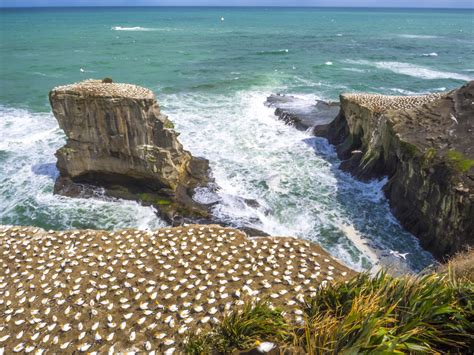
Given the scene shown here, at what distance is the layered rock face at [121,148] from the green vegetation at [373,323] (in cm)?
1259

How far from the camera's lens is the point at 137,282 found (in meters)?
12.0

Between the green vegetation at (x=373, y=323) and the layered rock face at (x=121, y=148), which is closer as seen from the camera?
the green vegetation at (x=373, y=323)

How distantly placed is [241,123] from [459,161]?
19955 millimetres

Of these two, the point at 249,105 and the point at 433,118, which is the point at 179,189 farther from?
the point at 249,105

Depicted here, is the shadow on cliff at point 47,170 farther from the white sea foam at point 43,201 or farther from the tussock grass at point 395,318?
the tussock grass at point 395,318

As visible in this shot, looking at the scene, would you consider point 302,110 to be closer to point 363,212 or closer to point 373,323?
point 363,212

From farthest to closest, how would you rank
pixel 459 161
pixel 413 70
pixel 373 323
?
pixel 413 70 → pixel 459 161 → pixel 373 323

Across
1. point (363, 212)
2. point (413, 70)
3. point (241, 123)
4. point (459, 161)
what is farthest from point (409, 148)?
point (413, 70)

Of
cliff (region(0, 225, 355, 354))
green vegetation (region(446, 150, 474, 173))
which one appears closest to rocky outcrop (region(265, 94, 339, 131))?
green vegetation (region(446, 150, 474, 173))

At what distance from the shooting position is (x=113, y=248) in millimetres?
13922

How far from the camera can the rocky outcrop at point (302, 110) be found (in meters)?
34.2

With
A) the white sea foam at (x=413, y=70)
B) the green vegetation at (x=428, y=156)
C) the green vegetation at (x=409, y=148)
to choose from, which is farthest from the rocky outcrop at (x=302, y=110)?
the white sea foam at (x=413, y=70)

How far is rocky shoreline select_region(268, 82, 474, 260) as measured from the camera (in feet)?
56.2

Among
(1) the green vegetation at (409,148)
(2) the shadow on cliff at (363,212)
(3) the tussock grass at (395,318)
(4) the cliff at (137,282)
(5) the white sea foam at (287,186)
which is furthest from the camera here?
(1) the green vegetation at (409,148)
